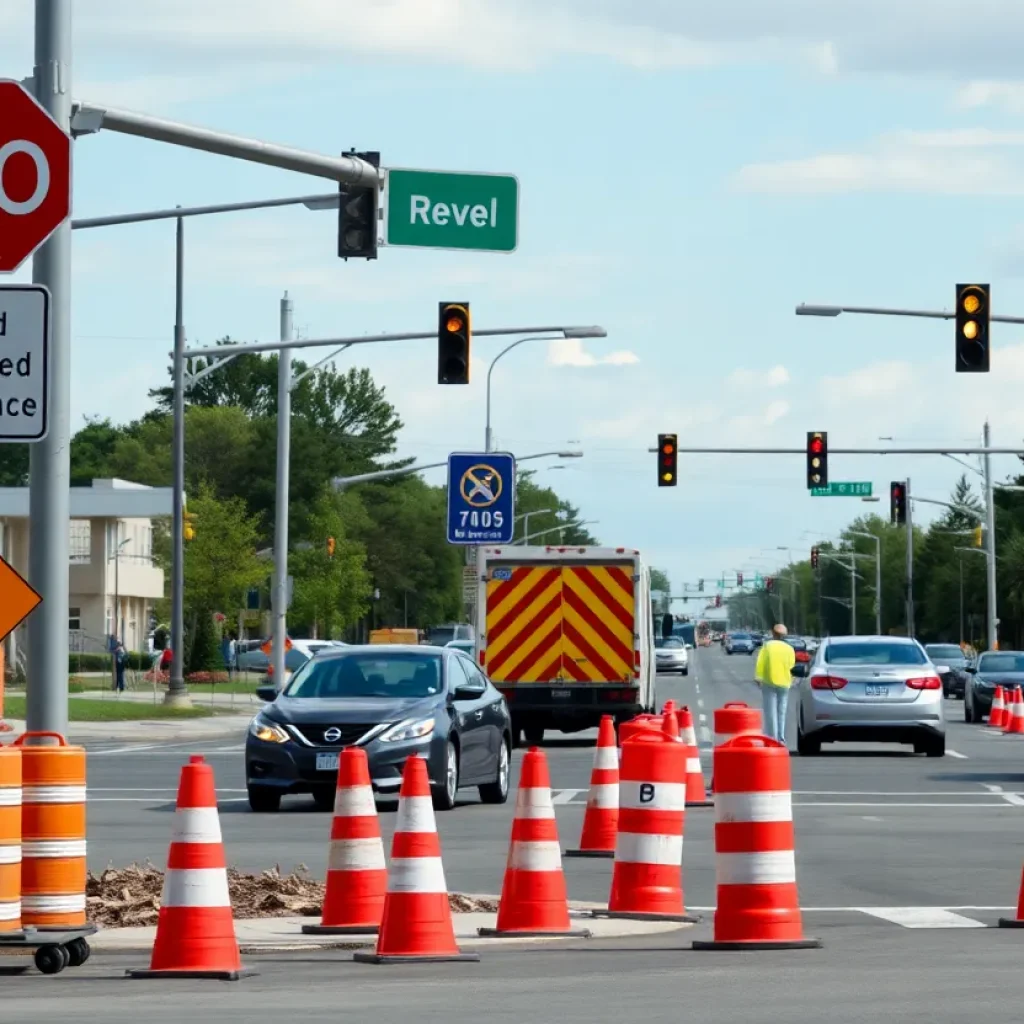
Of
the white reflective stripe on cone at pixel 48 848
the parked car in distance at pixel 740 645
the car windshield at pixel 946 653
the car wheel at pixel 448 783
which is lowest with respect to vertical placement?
the car wheel at pixel 448 783

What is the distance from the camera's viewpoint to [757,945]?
1153 cm

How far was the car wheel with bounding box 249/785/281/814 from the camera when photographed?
2177 centimetres

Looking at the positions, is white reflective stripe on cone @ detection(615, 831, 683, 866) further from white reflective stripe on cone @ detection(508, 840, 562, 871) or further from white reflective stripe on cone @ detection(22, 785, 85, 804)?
white reflective stripe on cone @ detection(22, 785, 85, 804)

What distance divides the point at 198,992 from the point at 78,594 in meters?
91.5

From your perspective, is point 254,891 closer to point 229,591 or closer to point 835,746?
point 835,746

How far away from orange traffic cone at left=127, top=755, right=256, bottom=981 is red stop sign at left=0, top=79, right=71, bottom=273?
7.73 feet

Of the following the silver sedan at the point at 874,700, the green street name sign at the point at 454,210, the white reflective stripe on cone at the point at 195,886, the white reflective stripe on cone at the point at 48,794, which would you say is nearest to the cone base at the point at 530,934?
the white reflective stripe on cone at the point at 195,886

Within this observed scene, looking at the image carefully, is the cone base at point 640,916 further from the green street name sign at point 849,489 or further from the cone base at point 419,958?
the green street name sign at point 849,489

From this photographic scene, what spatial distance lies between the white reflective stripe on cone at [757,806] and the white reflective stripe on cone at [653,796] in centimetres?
141

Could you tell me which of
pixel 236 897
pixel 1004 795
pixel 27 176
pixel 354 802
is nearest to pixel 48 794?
pixel 354 802

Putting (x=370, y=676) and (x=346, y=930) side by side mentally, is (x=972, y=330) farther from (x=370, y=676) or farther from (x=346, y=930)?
(x=346, y=930)

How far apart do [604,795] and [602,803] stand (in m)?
0.20

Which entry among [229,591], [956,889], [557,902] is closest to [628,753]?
[557,902]

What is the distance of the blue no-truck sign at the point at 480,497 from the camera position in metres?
34.1
